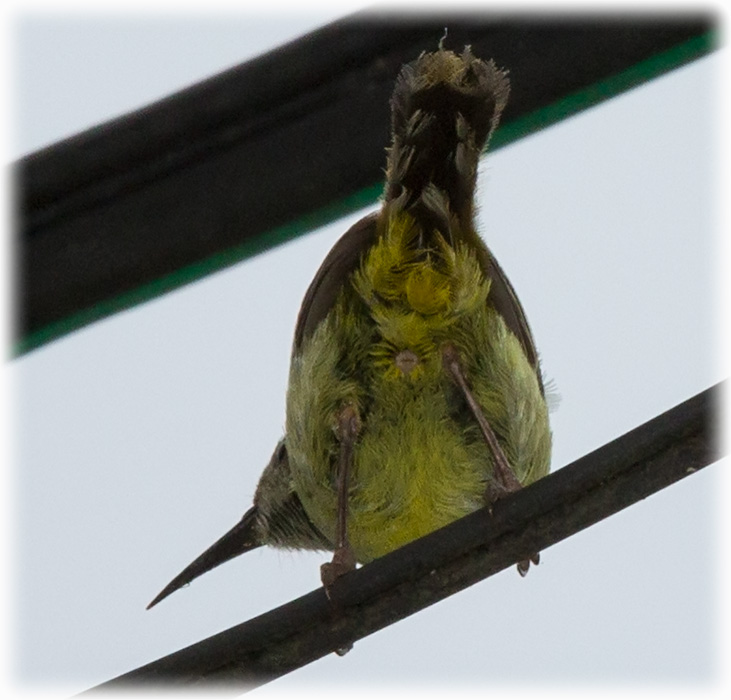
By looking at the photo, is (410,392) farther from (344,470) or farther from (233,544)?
(233,544)

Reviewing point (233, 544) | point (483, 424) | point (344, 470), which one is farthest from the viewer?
point (233, 544)

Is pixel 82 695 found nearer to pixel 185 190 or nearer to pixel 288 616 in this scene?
pixel 288 616

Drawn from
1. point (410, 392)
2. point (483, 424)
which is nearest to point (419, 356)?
point (410, 392)

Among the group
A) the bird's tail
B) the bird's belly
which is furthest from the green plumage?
the bird's tail

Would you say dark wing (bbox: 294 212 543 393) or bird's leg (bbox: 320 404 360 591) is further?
bird's leg (bbox: 320 404 360 591)

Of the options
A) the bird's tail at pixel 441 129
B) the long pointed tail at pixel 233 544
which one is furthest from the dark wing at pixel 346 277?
the long pointed tail at pixel 233 544

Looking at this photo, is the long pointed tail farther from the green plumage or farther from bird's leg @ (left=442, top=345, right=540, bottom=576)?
bird's leg @ (left=442, top=345, right=540, bottom=576)

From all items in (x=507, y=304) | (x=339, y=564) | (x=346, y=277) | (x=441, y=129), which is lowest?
(x=339, y=564)

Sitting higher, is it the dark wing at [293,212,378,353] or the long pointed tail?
the dark wing at [293,212,378,353]

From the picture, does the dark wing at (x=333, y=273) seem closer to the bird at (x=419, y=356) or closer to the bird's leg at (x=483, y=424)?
the bird at (x=419, y=356)
